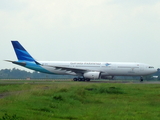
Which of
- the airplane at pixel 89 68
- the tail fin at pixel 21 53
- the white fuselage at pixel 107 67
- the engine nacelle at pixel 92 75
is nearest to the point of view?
the engine nacelle at pixel 92 75

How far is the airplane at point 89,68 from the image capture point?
5360 centimetres

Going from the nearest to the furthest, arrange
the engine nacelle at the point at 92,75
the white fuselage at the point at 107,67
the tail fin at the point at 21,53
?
the engine nacelle at the point at 92,75 → the white fuselage at the point at 107,67 → the tail fin at the point at 21,53

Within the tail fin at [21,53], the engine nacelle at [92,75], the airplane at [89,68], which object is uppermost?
the tail fin at [21,53]

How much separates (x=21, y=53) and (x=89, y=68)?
38.0ft

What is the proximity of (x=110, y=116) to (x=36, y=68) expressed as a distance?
4273 centimetres

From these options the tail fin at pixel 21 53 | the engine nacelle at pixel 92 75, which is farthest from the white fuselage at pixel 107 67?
the tail fin at pixel 21 53

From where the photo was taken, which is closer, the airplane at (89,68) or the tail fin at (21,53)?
the airplane at (89,68)

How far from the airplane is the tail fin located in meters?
0.41

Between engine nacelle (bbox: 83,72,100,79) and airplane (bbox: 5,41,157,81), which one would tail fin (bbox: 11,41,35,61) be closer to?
airplane (bbox: 5,41,157,81)

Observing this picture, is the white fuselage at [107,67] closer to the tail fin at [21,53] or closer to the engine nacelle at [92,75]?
the engine nacelle at [92,75]

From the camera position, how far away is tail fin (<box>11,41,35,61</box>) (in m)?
57.0

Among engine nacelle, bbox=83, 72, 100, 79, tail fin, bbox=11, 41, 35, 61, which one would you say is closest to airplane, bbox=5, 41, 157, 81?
engine nacelle, bbox=83, 72, 100, 79

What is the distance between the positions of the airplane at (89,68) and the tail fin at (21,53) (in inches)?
16.1

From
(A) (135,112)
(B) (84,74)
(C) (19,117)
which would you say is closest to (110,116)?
(A) (135,112)
